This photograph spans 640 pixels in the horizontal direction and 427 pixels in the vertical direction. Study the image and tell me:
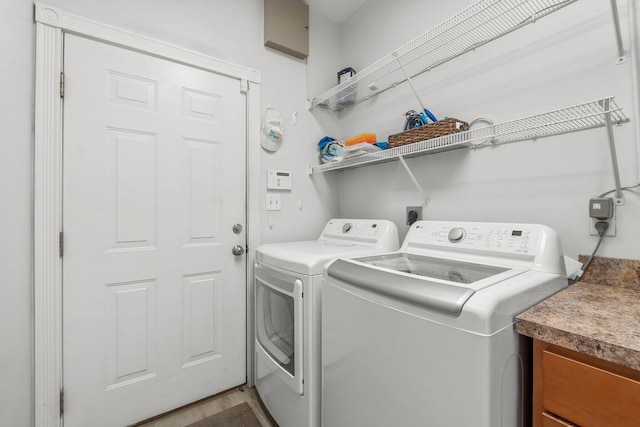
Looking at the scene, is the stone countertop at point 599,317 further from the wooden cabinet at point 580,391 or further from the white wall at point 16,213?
the white wall at point 16,213

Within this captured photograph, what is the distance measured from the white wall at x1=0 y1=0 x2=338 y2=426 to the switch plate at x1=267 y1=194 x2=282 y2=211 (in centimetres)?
5

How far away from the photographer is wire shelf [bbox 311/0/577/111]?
1180 mm

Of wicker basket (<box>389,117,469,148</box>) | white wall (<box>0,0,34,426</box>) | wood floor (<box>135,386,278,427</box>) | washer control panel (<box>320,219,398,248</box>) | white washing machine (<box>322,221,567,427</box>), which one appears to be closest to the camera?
white washing machine (<box>322,221,567,427</box>)

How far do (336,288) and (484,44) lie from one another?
1.49 meters

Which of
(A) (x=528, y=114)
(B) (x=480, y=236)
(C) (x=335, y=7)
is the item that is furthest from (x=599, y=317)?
(C) (x=335, y=7)

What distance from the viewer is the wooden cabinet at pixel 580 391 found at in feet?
1.94

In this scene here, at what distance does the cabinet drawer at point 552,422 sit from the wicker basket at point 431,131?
1.15 metres

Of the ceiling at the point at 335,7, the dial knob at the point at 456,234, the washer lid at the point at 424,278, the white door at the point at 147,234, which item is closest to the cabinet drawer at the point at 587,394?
the washer lid at the point at 424,278

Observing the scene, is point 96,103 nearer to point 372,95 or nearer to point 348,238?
point 348,238

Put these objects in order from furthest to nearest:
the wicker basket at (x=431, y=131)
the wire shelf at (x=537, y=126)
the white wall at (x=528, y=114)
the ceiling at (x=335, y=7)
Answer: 1. the ceiling at (x=335, y=7)
2. the wicker basket at (x=431, y=131)
3. the white wall at (x=528, y=114)
4. the wire shelf at (x=537, y=126)

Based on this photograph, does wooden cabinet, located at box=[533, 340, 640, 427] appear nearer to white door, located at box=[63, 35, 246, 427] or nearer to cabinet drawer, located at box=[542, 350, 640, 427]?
cabinet drawer, located at box=[542, 350, 640, 427]

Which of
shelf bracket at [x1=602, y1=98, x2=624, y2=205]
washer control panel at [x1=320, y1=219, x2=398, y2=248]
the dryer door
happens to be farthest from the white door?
shelf bracket at [x1=602, y1=98, x2=624, y2=205]


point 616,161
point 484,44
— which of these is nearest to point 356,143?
point 484,44

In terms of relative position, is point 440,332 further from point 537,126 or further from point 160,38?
point 160,38
